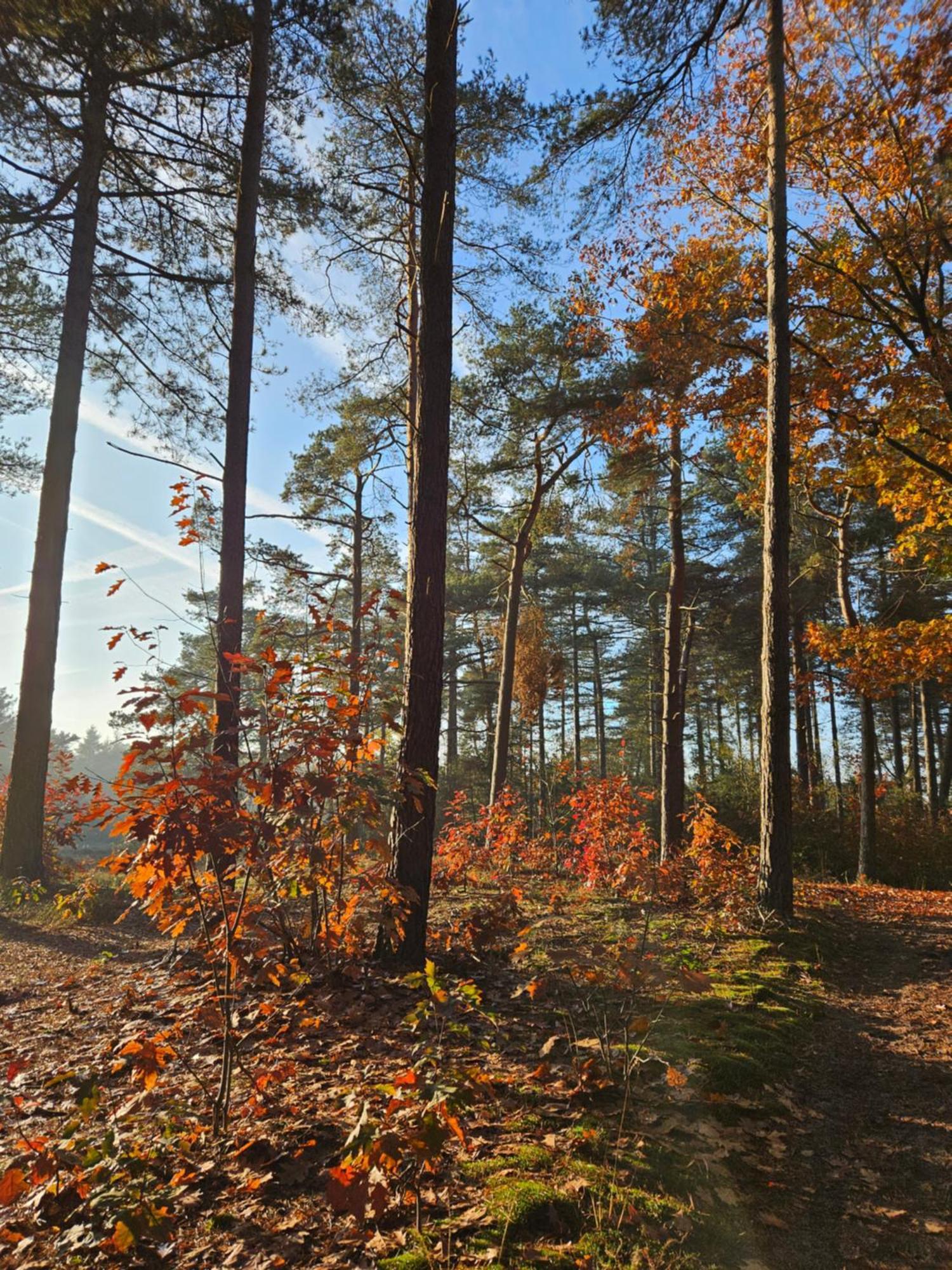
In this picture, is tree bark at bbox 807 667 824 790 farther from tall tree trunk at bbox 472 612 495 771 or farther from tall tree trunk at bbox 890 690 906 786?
tall tree trunk at bbox 472 612 495 771

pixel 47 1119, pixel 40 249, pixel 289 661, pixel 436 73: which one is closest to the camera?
pixel 47 1119

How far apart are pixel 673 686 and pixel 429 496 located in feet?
25.6

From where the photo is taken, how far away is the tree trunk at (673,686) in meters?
12.1

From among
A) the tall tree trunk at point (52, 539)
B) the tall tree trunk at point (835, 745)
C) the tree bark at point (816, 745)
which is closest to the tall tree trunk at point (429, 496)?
the tall tree trunk at point (52, 539)

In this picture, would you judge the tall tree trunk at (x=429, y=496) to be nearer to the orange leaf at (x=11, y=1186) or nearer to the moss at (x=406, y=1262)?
the moss at (x=406, y=1262)

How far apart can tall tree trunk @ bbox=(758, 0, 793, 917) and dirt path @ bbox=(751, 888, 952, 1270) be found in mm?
1251

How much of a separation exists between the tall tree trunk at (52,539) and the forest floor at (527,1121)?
4.29 metres

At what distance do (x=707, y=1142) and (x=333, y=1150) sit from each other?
1.62 metres

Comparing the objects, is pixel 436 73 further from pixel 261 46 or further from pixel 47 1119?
pixel 47 1119

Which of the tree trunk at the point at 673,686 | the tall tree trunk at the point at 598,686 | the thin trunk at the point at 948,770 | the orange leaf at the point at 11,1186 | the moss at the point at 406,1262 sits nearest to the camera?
the orange leaf at the point at 11,1186

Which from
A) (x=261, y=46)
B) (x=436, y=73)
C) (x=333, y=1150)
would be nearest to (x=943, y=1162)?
(x=333, y=1150)

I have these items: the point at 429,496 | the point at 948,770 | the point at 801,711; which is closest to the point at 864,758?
the point at 801,711

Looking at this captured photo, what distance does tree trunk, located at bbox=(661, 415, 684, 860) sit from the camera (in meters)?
12.1

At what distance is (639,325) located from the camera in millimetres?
9688
